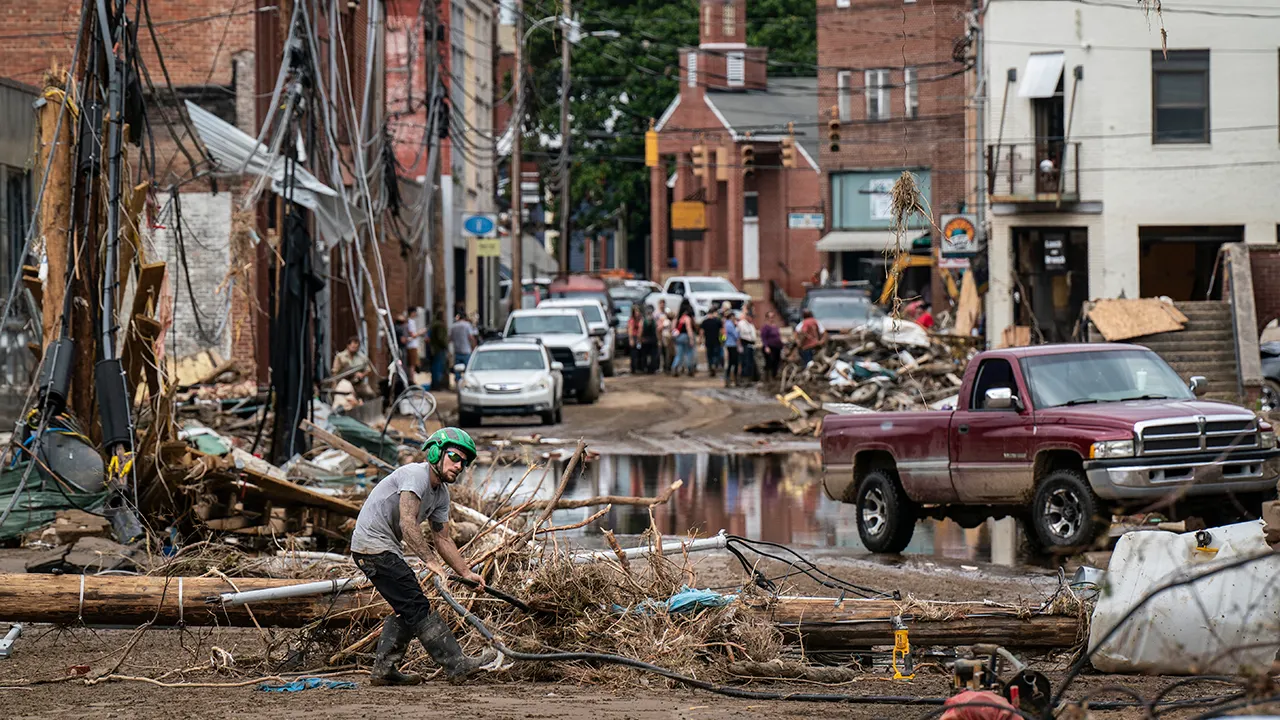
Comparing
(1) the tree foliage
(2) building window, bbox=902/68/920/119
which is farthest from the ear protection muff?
(1) the tree foliage

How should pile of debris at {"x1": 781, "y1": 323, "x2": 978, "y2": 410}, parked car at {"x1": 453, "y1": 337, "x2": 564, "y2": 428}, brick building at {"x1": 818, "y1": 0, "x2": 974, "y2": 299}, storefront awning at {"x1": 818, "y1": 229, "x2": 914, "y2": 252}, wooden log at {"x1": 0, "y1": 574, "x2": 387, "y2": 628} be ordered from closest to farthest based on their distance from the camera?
wooden log at {"x1": 0, "y1": 574, "x2": 387, "y2": 628} < parked car at {"x1": 453, "y1": 337, "x2": 564, "y2": 428} < pile of debris at {"x1": 781, "y1": 323, "x2": 978, "y2": 410} < brick building at {"x1": 818, "y1": 0, "x2": 974, "y2": 299} < storefront awning at {"x1": 818, "y1": 229, "x2": 914, "y2": 252}

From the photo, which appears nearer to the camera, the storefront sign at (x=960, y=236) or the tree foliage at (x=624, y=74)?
the storefront sign at (x=960, y=236)

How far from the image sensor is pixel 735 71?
75375 mm

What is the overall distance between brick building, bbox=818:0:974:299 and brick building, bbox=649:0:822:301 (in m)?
5.71

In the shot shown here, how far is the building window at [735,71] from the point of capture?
7494cm

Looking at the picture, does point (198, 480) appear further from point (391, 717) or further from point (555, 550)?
point (391, 717)

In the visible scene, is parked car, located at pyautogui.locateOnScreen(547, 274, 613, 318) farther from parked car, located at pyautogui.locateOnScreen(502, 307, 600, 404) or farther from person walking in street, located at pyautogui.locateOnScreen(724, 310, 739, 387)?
parked car, located at pyautogui.locateOnScreen(502, 307, 600, 404)

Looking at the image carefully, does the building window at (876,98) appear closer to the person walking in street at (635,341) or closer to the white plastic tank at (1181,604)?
the person walking in street at (635,341)

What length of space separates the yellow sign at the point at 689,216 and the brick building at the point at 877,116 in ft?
32.5

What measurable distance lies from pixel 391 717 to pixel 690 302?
156ft

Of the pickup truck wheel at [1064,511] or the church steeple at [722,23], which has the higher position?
the church steeple at [722,23]

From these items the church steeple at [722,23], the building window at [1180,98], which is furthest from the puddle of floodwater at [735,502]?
the church steeple at [722,23]

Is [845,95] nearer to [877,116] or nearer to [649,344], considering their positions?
[877,116]

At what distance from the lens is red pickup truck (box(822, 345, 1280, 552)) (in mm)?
Result: 14141
